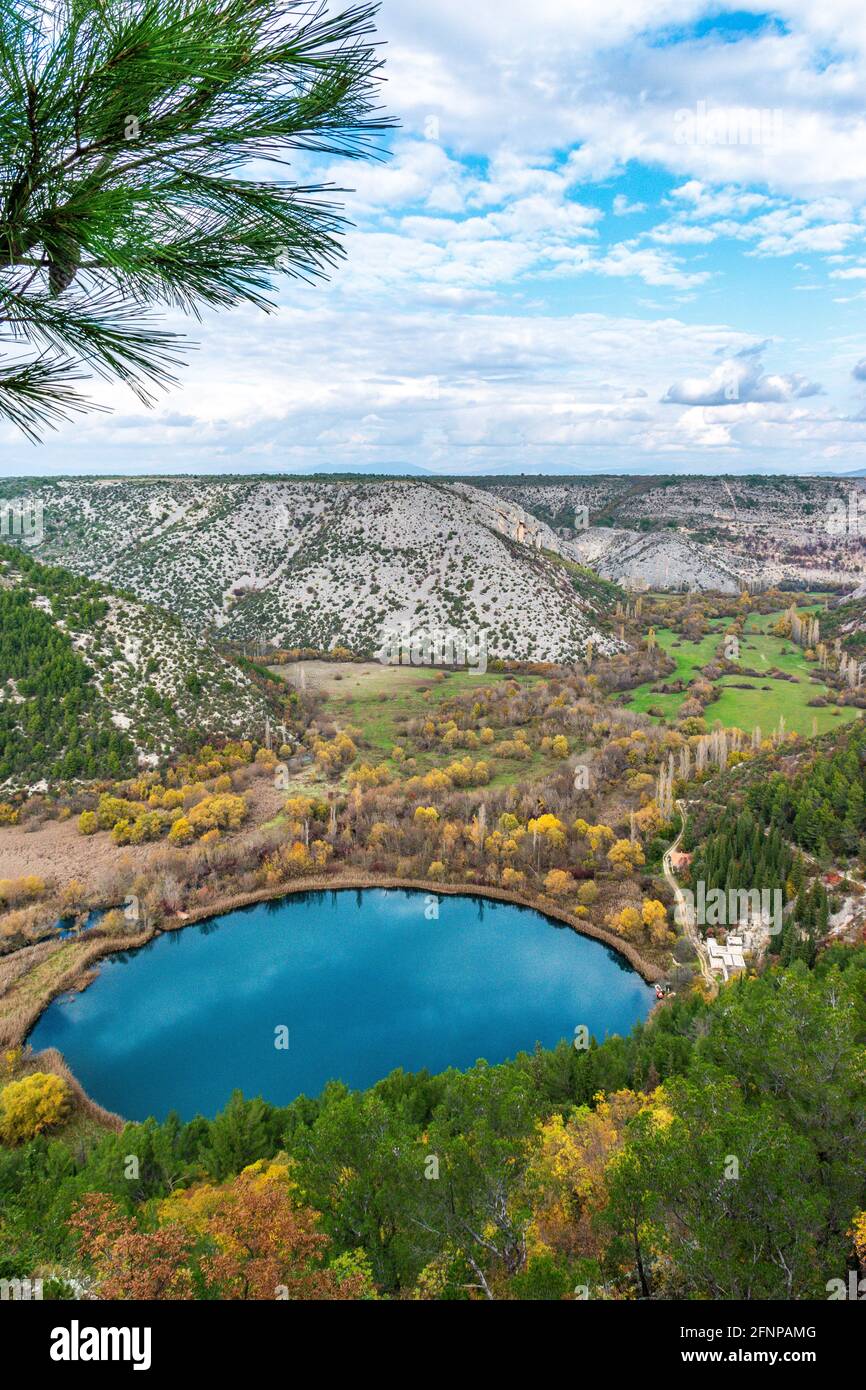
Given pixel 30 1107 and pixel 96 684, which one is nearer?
pixel 30 1107

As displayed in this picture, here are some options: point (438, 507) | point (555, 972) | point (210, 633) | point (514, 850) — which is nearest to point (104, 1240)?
point (555, 972)

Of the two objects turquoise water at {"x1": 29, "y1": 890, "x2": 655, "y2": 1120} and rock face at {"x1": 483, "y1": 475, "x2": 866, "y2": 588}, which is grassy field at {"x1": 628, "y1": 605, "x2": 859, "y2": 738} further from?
rock face at {"x1": 483, "y1": 475, "x2": 866, "y2": 588}

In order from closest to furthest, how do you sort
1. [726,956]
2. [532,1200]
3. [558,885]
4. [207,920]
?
[532,1200] → [726,956] → [207,920] → [558,885]

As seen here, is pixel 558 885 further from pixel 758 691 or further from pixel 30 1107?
pixel 758 691

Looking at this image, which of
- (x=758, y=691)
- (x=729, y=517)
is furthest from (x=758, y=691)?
(x=729, y=517)

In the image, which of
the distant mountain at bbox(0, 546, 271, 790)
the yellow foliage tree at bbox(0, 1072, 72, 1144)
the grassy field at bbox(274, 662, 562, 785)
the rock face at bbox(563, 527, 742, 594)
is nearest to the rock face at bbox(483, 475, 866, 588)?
the rock face at bbox(563, 527, 742, 594)

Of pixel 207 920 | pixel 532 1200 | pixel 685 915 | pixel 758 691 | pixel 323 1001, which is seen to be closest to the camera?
pixel 532 1200

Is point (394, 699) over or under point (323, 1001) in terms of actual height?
over
